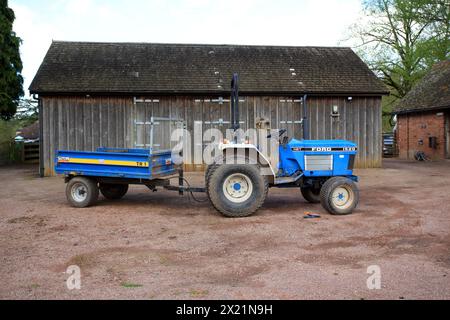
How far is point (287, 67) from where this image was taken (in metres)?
19.6

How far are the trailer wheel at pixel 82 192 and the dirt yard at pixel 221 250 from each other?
0.26 m

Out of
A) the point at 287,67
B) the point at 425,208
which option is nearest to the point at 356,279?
the point at 425,208

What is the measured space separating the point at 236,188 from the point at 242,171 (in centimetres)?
36

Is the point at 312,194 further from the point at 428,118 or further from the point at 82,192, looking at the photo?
the point at 428,118

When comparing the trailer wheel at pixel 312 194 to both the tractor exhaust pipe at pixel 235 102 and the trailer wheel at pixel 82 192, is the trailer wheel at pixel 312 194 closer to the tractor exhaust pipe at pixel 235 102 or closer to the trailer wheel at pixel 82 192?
the tractor exhaust pipe at pixel 235 102

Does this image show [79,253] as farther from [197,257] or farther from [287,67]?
[287,67]

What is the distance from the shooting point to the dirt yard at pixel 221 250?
15.7ft

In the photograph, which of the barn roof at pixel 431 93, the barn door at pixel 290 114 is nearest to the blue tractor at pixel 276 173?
the barn door at pixel 290 114

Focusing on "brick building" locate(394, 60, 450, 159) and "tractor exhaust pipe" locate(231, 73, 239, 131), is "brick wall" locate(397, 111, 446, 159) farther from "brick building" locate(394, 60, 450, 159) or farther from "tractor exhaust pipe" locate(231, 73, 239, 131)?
"tractor exhaust pipe" locate(231, 73, 239, 131)

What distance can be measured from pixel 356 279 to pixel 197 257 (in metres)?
2.07

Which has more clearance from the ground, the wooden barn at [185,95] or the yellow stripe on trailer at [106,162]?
the wooden barn at [185,95]

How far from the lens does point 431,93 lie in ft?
83.4
